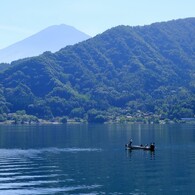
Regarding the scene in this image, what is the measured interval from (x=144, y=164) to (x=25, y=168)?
23.7m

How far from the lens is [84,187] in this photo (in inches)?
2874

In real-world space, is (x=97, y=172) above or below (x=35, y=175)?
above

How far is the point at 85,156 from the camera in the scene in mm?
115188

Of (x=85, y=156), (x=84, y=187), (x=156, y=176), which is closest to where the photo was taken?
(x=84, y=187)

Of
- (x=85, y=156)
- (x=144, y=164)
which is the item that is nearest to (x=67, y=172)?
(x=144, y=164)

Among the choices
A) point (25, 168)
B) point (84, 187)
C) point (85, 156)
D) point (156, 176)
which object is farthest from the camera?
point (85, 156)

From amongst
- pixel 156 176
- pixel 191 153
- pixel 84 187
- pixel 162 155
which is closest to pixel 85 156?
pixel 162 155

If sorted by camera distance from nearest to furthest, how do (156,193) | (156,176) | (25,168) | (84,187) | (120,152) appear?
(156,193)
(84,187)
(156,176)
(25,168)
(120,152)

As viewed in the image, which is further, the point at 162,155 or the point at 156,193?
the point at 162,155

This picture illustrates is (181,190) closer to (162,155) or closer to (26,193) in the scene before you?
(26,193)

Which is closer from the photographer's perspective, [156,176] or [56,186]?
[56,186]

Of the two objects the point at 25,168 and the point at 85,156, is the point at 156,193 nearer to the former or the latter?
the point at 25,168

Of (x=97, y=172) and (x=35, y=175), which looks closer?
(x=35, y=175)

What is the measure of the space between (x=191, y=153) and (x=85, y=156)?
84.4 ft
